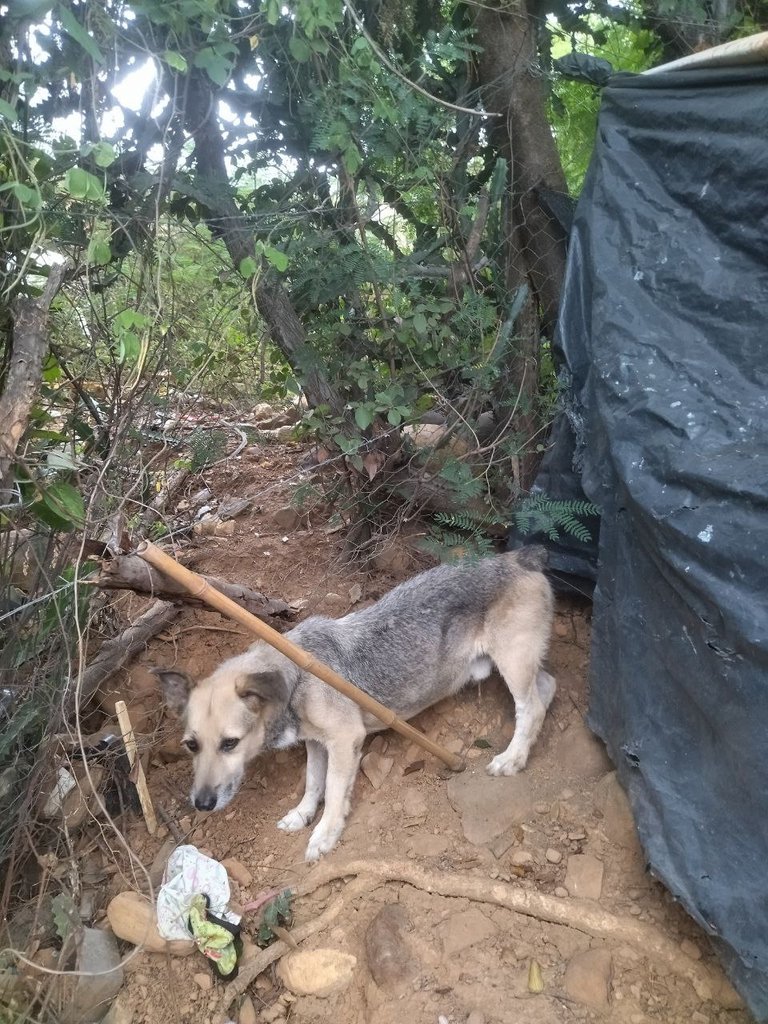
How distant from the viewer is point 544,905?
11.3 ft

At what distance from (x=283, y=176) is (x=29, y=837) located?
376cm

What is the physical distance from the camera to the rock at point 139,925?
3562mm

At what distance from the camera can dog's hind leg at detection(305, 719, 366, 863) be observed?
13.3ft

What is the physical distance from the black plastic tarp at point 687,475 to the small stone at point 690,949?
323 mm

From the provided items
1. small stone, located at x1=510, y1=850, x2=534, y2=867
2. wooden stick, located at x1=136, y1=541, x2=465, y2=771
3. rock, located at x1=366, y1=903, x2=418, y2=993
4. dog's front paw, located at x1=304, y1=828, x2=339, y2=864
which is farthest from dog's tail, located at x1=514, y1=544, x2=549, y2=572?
rock, located at x1=366, y1=903, x2=418, y2=993

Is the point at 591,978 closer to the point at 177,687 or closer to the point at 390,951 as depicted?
the point at 390,951

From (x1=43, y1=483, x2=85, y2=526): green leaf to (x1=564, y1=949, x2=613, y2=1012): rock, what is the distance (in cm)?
284

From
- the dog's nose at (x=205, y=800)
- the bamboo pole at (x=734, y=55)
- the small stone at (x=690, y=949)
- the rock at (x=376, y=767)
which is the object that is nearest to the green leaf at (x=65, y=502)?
the dog's nose at (x=205, y=800)

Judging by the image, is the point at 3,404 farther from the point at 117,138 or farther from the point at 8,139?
the point at 117,138

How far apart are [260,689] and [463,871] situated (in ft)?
4.35

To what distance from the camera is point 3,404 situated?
3.15m

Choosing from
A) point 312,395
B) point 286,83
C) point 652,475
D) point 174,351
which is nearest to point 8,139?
point 174,351

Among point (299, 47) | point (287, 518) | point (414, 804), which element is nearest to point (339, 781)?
point (414, 804)

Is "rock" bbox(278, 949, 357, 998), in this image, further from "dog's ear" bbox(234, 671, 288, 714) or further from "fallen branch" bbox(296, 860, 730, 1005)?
"dog's ear" bbox(234, 671, 288, 714)
